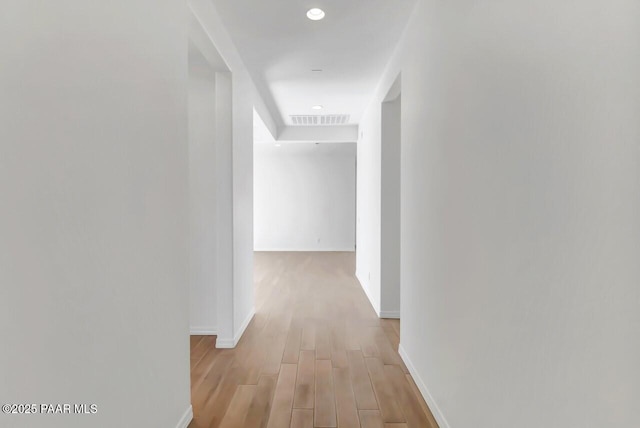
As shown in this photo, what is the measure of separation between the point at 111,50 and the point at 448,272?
5.63 feet

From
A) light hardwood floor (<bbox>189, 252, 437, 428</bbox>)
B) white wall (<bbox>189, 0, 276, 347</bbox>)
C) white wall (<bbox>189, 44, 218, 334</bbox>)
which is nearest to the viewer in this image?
light hardwood floor (<bbox>189, 252, 437, 428</bbox>)

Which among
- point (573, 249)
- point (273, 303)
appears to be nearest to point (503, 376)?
point (573, 249)

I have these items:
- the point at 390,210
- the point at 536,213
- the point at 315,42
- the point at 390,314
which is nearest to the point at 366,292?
the point at 390,314

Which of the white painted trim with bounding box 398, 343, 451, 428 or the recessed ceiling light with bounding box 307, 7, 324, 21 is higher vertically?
the recessed ceiling light with bounding box 307, 7, 324, 21

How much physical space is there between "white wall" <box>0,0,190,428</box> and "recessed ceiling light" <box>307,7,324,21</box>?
0.99 meters

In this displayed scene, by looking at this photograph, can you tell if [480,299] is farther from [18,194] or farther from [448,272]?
[18,194]

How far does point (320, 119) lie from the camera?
6.09 meters

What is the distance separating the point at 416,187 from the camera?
2.54m

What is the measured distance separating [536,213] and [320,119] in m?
5.24

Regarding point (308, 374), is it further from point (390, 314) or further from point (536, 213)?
point (536, 213)

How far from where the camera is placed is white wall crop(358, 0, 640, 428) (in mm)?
833

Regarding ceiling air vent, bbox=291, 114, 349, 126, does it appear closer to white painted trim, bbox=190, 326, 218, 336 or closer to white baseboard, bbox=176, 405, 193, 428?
white painted trim, bbox=190, 326, 218, 336

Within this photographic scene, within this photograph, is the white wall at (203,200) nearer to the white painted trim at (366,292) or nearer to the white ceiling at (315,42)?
the white ceiling at (315,42)

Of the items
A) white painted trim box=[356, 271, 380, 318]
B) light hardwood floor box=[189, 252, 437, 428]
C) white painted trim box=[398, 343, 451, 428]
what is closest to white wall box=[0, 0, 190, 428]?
light hardwood floor box=[189, 252, 437, 428]
